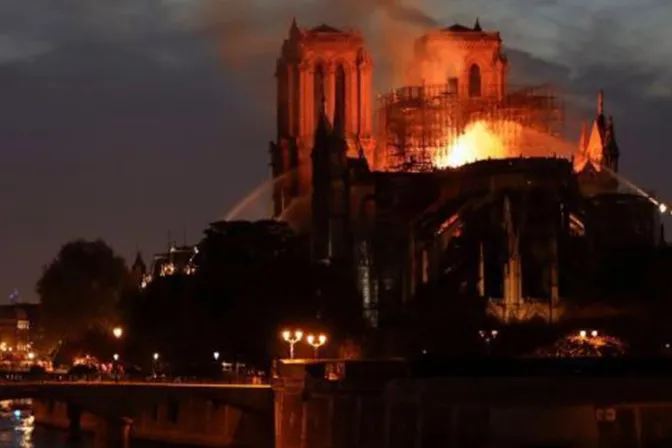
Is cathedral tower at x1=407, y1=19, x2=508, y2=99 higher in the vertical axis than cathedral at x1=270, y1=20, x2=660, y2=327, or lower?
higher

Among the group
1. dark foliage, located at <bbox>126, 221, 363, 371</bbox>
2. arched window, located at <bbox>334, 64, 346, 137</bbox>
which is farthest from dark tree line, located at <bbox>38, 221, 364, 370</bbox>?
arched window, located at <bbox>334, 64, 346, 137</bbox>

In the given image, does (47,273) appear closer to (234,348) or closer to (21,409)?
(21,409)

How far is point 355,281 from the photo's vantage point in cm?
11356

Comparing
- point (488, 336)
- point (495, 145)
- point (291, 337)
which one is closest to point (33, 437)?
point (291, 337)

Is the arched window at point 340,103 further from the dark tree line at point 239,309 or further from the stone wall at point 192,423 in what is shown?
the stone wall at point 192,423

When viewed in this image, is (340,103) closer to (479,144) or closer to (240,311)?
(479,144)

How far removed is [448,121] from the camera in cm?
13338

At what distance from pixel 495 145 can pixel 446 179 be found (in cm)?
972

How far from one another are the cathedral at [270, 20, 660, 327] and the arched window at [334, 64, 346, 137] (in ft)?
0.48

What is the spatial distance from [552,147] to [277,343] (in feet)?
142

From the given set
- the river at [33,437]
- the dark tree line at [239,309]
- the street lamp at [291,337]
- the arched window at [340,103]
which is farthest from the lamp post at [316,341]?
the arched window at [340,103]

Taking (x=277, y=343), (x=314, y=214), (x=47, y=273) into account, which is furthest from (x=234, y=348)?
(x=47, y=273)

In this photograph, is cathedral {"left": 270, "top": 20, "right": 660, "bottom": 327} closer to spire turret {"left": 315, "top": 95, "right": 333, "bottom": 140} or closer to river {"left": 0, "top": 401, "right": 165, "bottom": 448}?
spire turret {"left": 315, "top": 95, "right": 333, "bottom": 140}

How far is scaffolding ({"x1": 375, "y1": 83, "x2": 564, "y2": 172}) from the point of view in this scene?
132500 mm
